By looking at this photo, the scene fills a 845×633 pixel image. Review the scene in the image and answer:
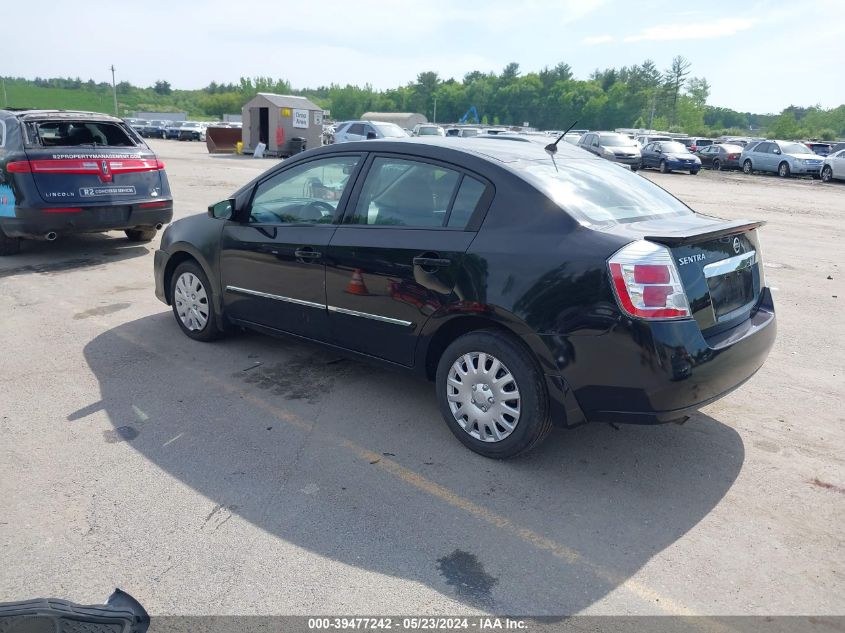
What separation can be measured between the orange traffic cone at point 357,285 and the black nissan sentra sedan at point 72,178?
5468mm

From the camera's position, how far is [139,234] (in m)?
10.2

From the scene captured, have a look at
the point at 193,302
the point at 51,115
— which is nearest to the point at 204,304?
the point at 193,302

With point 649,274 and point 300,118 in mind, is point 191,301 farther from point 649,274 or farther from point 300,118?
point 300,118

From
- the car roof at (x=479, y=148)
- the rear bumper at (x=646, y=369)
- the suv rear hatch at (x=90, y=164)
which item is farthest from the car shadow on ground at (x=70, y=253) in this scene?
the rear bumper at (x=646, y=369)

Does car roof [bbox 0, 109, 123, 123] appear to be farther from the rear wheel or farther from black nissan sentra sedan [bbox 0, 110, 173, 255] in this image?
the rear wheel

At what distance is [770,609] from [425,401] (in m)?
2.48

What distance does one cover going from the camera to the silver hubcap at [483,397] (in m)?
3.70

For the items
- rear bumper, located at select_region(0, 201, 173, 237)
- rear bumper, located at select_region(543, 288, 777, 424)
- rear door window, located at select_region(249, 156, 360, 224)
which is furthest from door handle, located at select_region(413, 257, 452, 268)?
rear bumper, located at select_region(0, 201, 173, 237)

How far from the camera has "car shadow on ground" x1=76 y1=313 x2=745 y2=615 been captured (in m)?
2.98

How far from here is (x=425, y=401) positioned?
4.69 m

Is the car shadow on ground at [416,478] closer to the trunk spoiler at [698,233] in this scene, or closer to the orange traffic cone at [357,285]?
the orange traffic cone at [357,285]

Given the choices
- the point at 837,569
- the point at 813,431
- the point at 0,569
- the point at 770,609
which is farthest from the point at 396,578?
the point at 813,431

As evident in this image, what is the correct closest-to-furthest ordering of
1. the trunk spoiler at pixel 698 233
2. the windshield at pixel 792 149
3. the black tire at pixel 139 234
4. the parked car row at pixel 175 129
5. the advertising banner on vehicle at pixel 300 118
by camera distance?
the trunk spoiler at pixel 698 233 < the black tire at pixel 139 234 < the windshield at pixel 792 149 < the advertising banner on vehicle at pixel 300 118 < the parked car row at pixel 175 129

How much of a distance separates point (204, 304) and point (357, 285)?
190cm
